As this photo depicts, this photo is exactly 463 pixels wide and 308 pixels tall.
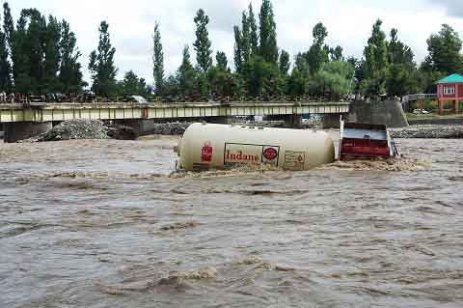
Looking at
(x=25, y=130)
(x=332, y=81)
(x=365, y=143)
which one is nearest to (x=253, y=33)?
(x=332, y=81)

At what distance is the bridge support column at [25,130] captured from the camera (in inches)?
2557

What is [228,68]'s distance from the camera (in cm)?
14075

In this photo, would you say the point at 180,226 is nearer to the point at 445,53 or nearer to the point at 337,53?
the point at 445,53

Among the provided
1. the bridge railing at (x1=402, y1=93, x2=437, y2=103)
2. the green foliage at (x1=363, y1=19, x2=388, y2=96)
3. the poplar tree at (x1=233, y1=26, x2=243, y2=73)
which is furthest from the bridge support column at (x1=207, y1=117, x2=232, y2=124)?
the green foliage at (x1=363, y1=19, x2=388, y2=96)

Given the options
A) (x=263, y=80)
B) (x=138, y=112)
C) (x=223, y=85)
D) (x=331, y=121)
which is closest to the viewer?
(x=138, y=112)

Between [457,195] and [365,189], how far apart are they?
264 centimetres

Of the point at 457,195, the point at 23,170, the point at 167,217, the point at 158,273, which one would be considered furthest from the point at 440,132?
the point at 158,273

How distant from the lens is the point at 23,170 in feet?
107

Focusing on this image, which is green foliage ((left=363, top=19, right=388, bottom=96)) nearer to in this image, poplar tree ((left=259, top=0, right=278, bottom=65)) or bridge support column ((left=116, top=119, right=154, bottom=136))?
Result: poplar tree ((left=259, top=0, right=278, bottom=65))

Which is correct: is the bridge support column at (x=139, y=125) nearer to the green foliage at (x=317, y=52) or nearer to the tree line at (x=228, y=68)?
the tree line at (x=228, y=68)

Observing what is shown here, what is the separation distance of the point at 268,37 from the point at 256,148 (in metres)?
113

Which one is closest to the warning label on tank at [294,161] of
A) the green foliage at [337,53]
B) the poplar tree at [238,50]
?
the poplar tree at [238,50]

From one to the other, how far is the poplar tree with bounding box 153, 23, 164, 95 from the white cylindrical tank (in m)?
116

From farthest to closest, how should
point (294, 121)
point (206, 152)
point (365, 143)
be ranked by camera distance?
point (294, 121) → point (365, 143) → point (206, 152)
